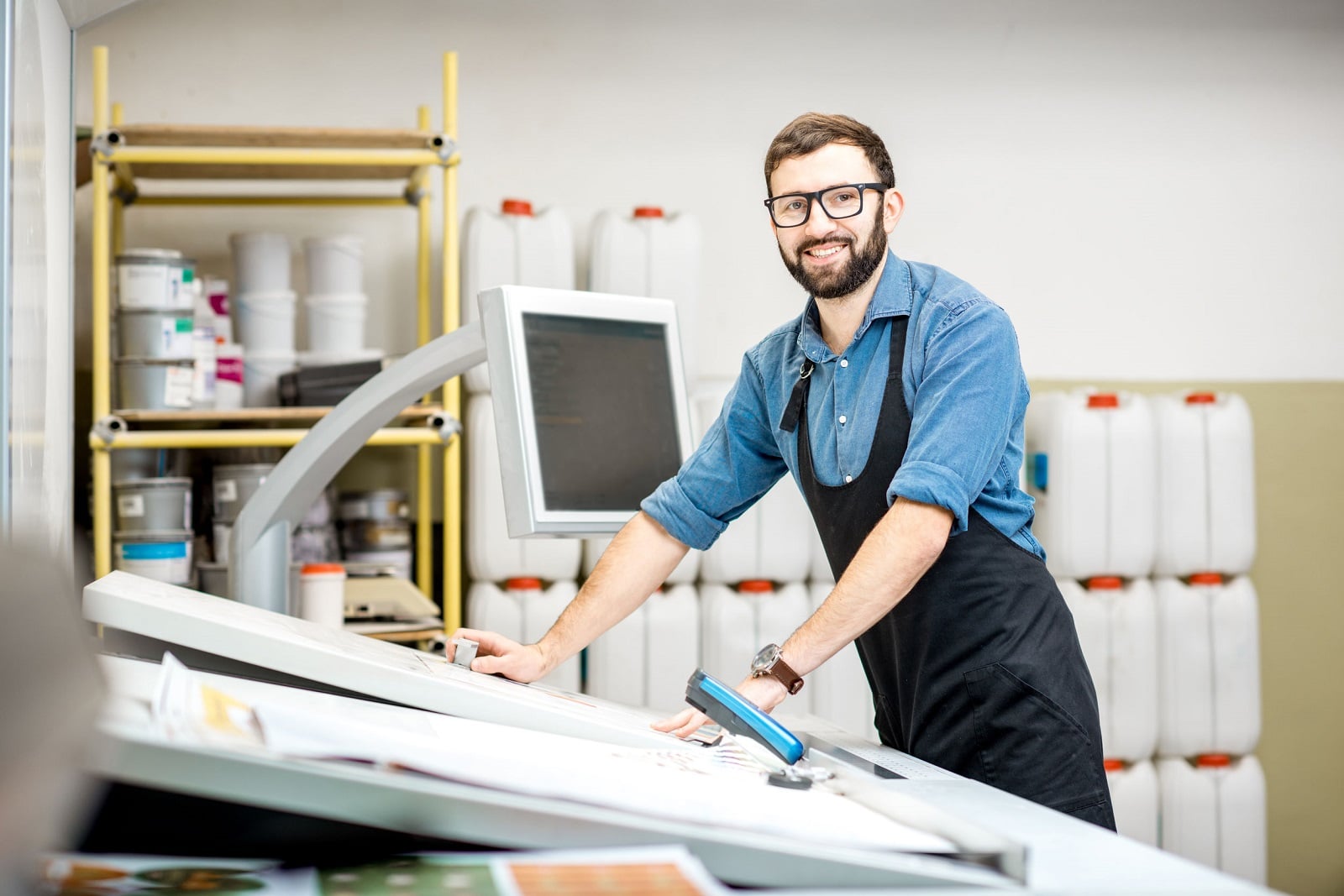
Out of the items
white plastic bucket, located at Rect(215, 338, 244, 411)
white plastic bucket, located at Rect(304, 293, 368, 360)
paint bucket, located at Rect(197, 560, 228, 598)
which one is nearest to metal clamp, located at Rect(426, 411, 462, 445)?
white plastic bucket, located at Rect(304, 293, 368, 360)

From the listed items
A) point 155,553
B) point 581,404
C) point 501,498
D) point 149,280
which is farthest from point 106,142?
point 581,404

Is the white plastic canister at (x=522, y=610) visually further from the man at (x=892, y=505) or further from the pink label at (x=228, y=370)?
the man at (x=892, y=505)

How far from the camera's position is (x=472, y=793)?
2.08 ft

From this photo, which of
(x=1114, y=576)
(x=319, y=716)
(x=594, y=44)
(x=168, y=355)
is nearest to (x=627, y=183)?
(x=594, y=44)

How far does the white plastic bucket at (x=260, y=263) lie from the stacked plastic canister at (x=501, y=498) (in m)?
0.43

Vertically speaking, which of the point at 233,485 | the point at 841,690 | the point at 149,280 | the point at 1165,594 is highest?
the point at 149,280

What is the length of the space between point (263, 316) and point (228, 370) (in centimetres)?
16

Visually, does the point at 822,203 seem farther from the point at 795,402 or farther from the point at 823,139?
the point at 795,402

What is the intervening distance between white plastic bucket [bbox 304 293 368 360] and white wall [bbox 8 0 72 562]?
64 cm

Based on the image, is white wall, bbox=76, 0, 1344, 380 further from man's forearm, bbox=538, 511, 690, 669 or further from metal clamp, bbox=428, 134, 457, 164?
man's forearm, bbox=538, 511, 690, 669

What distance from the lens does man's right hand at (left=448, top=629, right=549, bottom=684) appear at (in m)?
1.46

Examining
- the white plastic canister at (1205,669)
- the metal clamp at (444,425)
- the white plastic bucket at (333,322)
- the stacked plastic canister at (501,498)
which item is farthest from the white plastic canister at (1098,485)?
the white plastic bucket at (333,322)

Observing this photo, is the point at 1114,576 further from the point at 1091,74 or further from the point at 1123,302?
the point at 1091,74

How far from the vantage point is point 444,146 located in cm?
277
